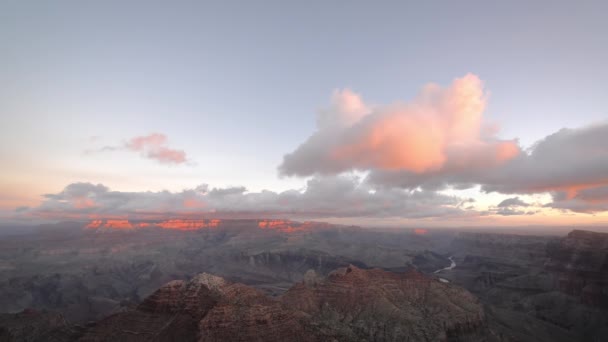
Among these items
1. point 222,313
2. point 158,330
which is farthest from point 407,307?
point 158,330

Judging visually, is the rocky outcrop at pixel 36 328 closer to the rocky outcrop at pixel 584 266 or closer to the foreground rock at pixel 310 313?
the foreground rock at pixel 310 313

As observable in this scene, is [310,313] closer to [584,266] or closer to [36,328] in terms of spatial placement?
[36,328]

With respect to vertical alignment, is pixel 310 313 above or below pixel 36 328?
below

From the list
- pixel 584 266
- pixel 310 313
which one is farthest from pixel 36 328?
pixel 584 266

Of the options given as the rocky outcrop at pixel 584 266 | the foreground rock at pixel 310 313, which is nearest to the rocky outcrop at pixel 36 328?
the foreground rock at pixel 310 313

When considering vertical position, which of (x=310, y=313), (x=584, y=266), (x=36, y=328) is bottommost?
(x=310, y=313)

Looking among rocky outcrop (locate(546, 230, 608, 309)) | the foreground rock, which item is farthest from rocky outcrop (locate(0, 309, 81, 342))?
rocky outcrop (locate(546, 230, 608, 309))
